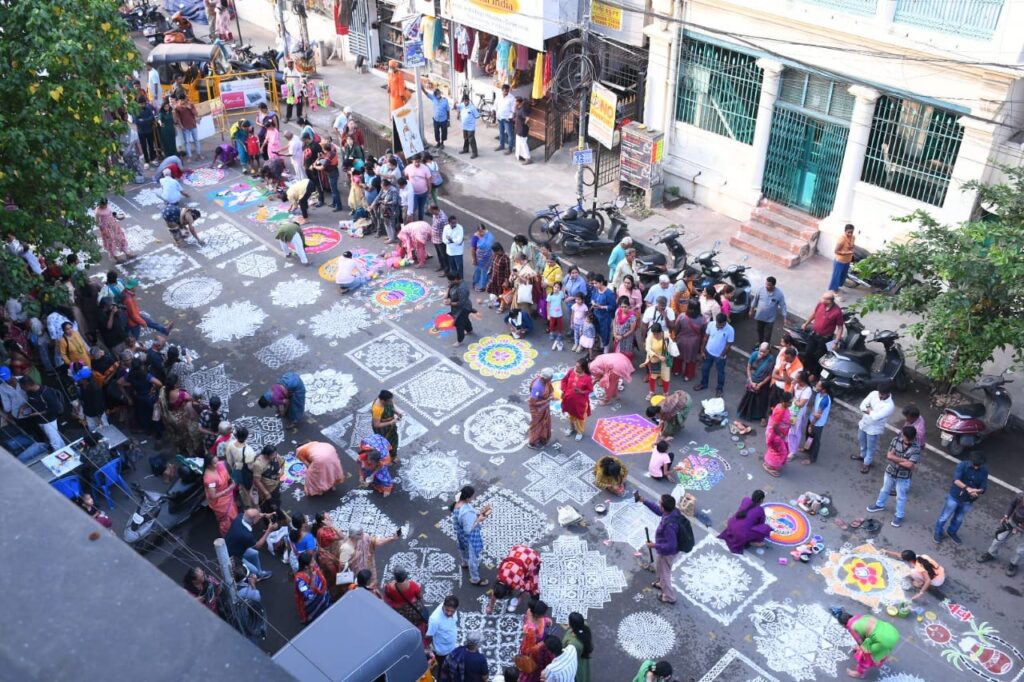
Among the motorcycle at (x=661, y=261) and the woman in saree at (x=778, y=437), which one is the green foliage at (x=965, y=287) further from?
the motorcycle at (x=661, y=261)

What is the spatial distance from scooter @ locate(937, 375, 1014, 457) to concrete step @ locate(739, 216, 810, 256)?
5.62 m

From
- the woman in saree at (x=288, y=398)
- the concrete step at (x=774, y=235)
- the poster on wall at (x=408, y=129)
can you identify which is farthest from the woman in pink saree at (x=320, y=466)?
the poster on wall at (x=408, y=129)

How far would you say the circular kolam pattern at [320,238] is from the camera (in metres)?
19.9

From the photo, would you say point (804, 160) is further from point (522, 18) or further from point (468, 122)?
point (468, 122)

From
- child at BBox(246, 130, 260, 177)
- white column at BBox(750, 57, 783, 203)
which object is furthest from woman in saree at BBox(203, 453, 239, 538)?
white column at BBox(750, 57, 783, 203)

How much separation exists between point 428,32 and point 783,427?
17.5 metres

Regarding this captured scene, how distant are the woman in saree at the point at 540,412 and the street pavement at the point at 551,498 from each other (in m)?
0.23

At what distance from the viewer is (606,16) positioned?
2098 cm

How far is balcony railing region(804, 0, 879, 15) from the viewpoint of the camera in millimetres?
16281

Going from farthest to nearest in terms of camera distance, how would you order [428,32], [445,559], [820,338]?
[428,32], [820,338], [445,559]

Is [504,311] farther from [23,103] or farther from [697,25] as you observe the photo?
[23,103]

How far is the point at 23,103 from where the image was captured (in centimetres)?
1288

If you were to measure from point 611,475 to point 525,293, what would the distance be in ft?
15.3

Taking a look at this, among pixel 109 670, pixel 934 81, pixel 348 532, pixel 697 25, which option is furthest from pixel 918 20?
pixel 109 670
